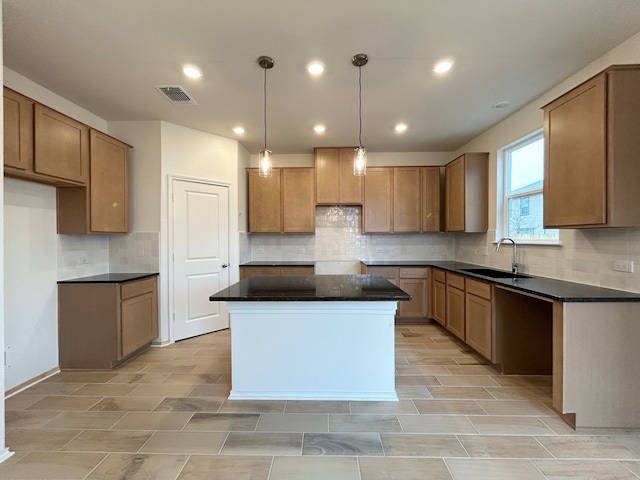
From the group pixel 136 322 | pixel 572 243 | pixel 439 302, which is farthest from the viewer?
pixel 439 302

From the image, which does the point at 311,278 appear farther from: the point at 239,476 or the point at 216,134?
the point at 216,134

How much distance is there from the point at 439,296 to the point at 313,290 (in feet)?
8.07

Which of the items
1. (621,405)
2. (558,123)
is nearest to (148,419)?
(621,405)

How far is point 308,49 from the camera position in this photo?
2.15 metres

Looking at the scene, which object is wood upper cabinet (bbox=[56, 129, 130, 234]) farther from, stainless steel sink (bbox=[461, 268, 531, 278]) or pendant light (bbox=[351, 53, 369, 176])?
stainless steel sink (bbox=[461, 268, 531, 278])

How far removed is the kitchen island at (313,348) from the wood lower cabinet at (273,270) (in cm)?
199

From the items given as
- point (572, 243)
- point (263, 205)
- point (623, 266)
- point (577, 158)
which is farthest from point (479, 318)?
point (263, 205)

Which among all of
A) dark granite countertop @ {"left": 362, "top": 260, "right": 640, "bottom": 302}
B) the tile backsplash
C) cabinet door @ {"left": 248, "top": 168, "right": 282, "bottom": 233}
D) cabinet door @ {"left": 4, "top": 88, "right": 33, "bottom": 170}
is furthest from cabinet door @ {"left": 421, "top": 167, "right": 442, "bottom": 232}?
cabinet door @ {"left": 4, "top": 88, "right": 33, "bottom": 170}

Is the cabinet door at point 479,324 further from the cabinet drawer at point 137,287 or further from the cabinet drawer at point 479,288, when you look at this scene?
the cabinet drawer at point 137,287

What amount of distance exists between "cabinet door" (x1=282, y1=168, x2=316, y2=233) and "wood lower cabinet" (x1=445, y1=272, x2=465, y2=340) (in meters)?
2.16

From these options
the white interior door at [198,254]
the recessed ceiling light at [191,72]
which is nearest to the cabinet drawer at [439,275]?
the white interior door at [198,254]

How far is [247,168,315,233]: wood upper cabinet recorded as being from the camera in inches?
180

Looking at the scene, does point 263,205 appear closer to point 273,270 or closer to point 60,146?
point 273,270

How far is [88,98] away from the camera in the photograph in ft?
9.60
